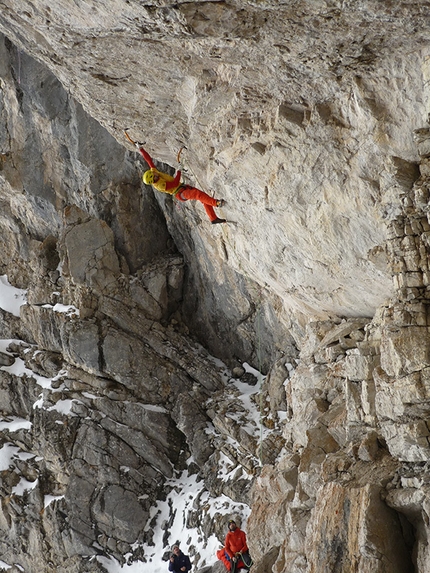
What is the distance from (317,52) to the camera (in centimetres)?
681

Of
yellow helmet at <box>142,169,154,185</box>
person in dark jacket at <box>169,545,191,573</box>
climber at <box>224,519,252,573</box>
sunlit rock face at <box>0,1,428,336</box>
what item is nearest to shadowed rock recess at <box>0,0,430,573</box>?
sunlit rock face at <box>0,1,428,336</box>

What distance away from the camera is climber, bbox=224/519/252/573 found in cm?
1152

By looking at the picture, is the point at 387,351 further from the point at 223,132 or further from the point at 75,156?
the point at 75,156

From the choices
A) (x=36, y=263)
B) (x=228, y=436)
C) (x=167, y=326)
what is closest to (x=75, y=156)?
(x=36, y=263)

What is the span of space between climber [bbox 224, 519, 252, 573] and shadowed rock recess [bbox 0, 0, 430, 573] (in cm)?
108

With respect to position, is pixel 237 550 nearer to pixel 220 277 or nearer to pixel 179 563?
pixel 179 563

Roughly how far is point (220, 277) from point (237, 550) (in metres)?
8.41

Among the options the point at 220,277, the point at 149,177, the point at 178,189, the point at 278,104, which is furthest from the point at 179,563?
the point at 278,104

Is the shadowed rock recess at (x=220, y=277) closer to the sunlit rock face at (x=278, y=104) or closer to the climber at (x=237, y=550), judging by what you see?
the sunlit rock face at (x=278, y=104)

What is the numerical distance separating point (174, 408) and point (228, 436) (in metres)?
2.05

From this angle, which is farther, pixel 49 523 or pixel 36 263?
pixel 36 263

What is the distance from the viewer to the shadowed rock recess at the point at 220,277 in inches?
270

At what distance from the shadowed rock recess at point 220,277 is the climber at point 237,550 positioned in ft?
3.55

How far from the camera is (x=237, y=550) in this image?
38.2 ft
